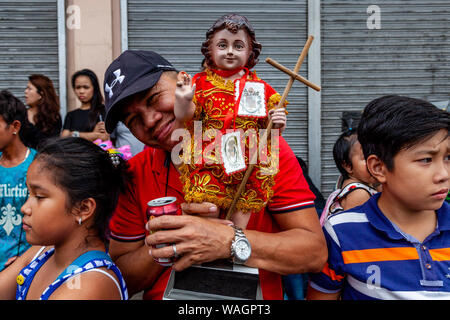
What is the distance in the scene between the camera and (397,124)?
1.77 m

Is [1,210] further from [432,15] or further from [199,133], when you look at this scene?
[432,15]

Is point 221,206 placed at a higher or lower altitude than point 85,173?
lower

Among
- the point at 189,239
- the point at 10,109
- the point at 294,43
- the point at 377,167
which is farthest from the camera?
the point at 294,43

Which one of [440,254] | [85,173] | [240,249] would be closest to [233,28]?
[85,173]

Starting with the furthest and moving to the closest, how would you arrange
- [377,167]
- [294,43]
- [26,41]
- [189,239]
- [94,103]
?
[294,43], [26,41], [94,103], [377,167], [189,239]

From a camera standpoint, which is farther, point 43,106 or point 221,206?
point 43,106

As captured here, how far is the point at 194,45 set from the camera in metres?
5.84

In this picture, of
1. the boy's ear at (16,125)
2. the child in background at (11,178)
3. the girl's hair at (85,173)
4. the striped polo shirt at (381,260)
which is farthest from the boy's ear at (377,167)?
the boy's ear at (16,125)

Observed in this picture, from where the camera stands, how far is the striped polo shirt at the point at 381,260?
5.52ft

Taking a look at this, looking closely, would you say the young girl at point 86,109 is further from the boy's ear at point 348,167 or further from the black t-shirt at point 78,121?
the boy's ear at point 348,167

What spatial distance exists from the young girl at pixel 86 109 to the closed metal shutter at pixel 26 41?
1.04 m

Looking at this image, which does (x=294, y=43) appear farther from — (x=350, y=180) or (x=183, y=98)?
(x=183, y=98)

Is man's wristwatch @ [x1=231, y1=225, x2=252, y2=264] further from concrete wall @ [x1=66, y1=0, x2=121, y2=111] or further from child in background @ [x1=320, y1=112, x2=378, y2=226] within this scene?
concrete wall @ [x1=66, y1=0, x2=121, y2=111]

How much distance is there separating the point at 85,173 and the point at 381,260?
1.37 metres
